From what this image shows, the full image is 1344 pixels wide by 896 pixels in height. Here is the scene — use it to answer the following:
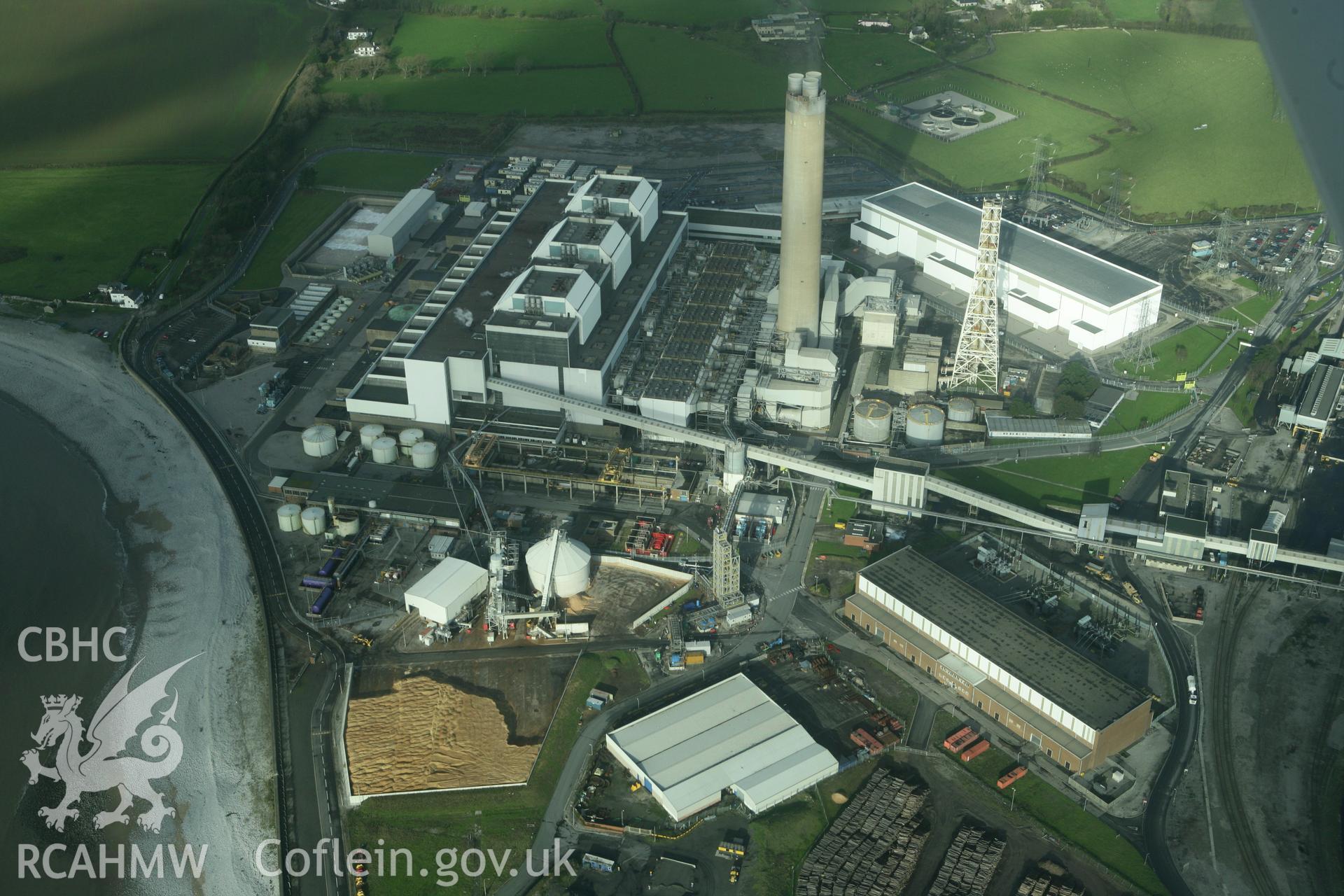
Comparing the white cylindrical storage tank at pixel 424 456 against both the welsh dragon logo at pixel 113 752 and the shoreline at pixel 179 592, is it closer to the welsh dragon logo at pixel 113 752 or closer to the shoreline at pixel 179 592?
the shoreline at pixel 179 592

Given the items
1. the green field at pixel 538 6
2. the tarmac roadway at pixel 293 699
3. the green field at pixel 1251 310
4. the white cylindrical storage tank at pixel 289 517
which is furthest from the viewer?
the green field at pixel 538 6

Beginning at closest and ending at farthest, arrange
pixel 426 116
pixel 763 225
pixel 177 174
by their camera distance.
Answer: pixel 763 225, pixel 177 174, pixel 426 116

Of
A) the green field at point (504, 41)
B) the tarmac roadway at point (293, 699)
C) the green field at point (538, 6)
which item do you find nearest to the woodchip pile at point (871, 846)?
the tarmac roadway at point (293, 699)

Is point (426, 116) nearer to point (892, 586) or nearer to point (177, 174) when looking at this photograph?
point (177, 174)

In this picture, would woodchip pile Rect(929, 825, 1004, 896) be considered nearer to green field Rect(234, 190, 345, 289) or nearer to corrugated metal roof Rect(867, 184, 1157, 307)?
corrugated metal roof Rect(867, 184, 1157, 307)

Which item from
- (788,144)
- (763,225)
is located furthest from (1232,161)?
(788,144)

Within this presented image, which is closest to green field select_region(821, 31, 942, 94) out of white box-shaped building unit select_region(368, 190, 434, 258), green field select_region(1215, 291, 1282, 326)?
white box-shaped building unit select_region(368, 190, 434, 258)
